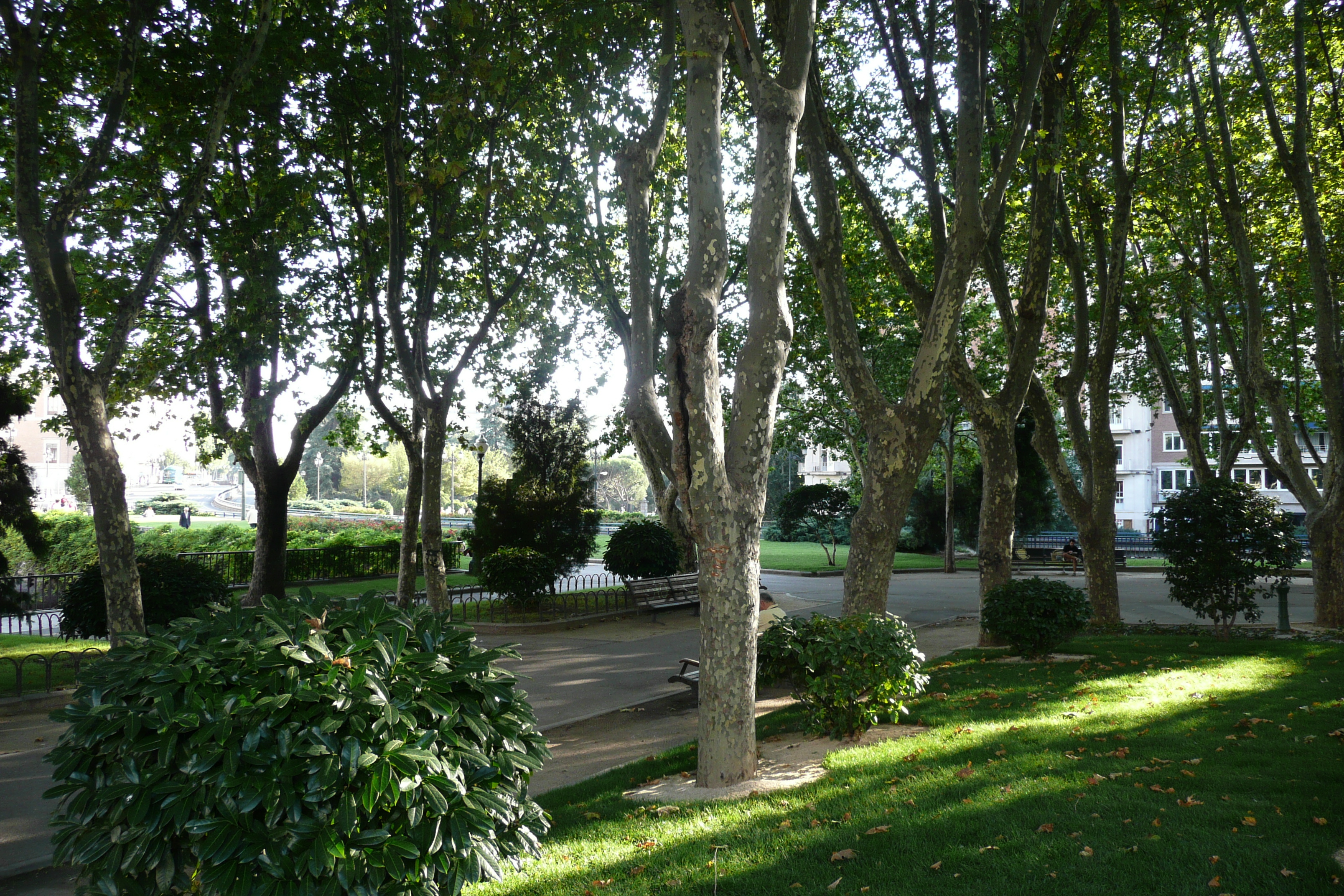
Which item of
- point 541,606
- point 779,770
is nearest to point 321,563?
point 541,606

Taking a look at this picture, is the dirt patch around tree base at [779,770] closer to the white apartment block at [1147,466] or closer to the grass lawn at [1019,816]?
the grass lawn at [1019,816]

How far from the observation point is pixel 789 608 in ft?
61.0

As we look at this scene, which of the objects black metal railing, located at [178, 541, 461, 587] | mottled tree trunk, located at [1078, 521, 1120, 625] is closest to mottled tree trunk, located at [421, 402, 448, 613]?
black metal railing, located at [178, 541, 461, 587]

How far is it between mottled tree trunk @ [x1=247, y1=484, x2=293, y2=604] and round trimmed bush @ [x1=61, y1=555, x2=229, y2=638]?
16.7ft

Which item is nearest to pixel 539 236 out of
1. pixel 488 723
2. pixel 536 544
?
pixel 536 544

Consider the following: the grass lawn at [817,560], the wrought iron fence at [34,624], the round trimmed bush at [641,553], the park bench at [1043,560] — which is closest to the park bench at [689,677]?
the round trimmed bush at [641,553]

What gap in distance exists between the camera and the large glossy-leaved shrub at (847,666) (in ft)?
21.3

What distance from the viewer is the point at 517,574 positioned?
1605 cm

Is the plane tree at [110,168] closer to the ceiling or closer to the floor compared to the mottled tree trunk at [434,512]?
closer to the ceiling

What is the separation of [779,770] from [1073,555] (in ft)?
81.4

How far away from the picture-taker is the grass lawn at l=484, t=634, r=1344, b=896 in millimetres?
Result: 4016

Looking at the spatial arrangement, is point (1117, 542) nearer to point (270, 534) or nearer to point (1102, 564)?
point (1102, 564)

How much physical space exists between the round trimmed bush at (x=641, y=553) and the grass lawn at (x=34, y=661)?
32.2ft

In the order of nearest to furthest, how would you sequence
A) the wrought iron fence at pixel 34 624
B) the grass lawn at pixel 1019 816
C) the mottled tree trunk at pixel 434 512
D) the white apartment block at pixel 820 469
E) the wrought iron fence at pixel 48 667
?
1. the grass lawn at pixel 1019 816
2. the wrought iron fence at pixel 48 667
3. the mottled tree trunk at pixel 434 512
4. the wrought iron fence at pixel 34 624
5. the white apartment block at pixel 820 469
